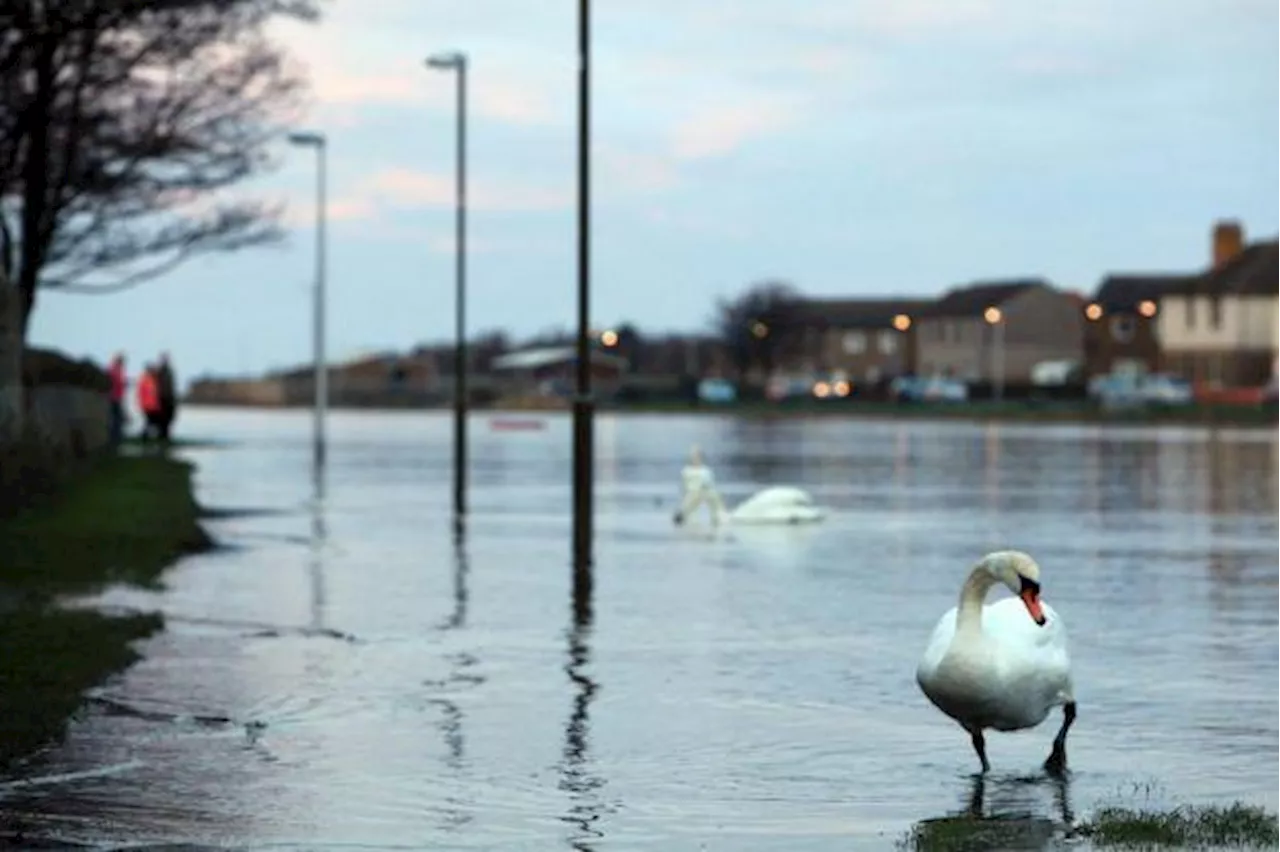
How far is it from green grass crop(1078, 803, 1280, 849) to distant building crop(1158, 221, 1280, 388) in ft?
391

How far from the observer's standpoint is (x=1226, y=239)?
156 metres

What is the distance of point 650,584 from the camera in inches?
984

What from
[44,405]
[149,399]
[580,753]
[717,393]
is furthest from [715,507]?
[717,393]

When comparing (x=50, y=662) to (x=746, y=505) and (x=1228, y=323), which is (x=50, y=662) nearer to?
(x=746, y=505)

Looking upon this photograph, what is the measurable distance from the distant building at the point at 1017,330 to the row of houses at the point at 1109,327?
6 cm

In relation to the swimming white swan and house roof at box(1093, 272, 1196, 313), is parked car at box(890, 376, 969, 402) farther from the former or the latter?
the swimming white swan

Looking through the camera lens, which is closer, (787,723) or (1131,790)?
(1131,790)

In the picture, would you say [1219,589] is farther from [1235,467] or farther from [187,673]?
[1235,467]

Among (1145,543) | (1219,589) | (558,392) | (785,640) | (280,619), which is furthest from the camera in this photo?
(558,392)

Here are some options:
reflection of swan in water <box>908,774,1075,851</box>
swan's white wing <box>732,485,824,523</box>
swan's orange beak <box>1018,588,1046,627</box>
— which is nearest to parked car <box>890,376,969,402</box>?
swan's white wing <box>732,485,824,523</box>

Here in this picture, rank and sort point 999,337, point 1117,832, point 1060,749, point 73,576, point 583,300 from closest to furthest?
point 1117,832, point 1060,749, point 73,576, point 583,300, point 999,337

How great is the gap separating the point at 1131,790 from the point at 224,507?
90.5ft

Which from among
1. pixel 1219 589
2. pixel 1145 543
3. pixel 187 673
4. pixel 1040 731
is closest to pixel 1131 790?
pixel 1040 731

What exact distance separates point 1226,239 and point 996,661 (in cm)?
14654
